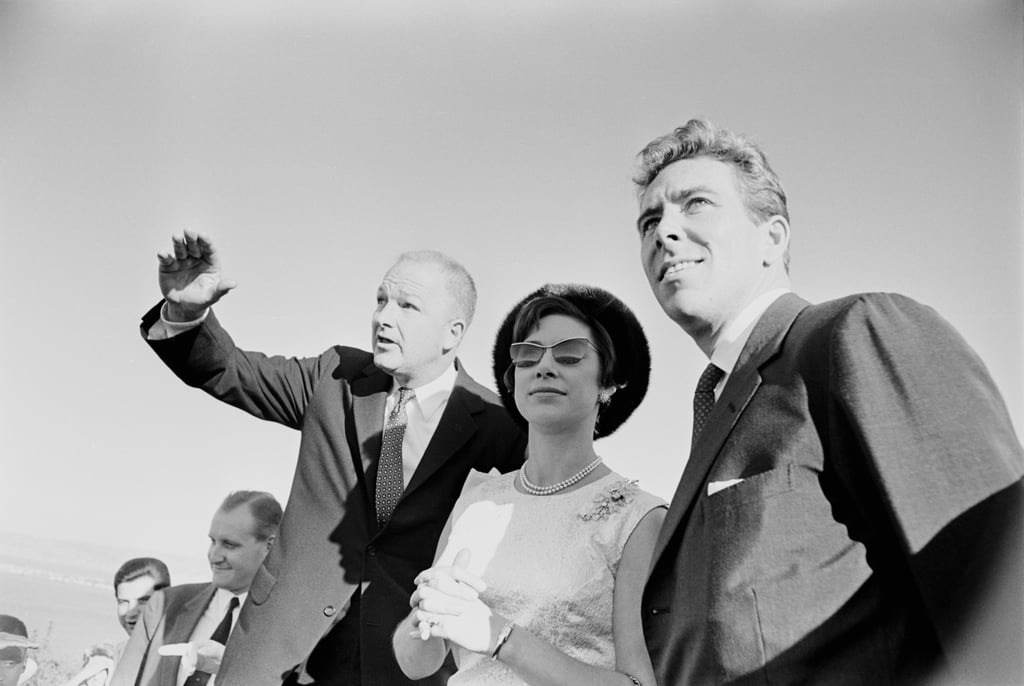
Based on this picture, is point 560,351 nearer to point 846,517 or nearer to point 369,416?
point 369,416

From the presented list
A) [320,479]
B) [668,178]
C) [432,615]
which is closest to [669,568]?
[432,615]

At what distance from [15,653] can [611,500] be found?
2.96m

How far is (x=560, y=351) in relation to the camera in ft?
8.29

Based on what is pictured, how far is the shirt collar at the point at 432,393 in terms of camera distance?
296cm

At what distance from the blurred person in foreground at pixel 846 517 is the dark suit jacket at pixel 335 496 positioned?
1.00 meters

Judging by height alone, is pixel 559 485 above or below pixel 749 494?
below

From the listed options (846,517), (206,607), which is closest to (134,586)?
(206,607)

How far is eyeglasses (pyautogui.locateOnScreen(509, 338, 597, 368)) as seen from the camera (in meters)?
2.52

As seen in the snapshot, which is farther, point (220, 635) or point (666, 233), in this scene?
point (220, 635)

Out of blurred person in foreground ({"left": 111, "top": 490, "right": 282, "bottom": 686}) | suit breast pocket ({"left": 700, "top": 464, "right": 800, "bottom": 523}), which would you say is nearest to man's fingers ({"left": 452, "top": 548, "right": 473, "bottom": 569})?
suit breast pocket ({"left": 700, "top": 464, "right": 800, "bottom": 523})

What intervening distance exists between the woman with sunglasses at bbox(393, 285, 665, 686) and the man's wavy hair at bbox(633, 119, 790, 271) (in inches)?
20.0

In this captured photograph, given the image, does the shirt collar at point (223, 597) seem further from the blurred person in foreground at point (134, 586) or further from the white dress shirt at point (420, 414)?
the white dress shirt at point (420, 414)

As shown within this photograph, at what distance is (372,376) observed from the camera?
10.0 ft

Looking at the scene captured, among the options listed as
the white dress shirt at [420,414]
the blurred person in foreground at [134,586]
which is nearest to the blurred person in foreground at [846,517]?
the white dress shirt at [420,414]
